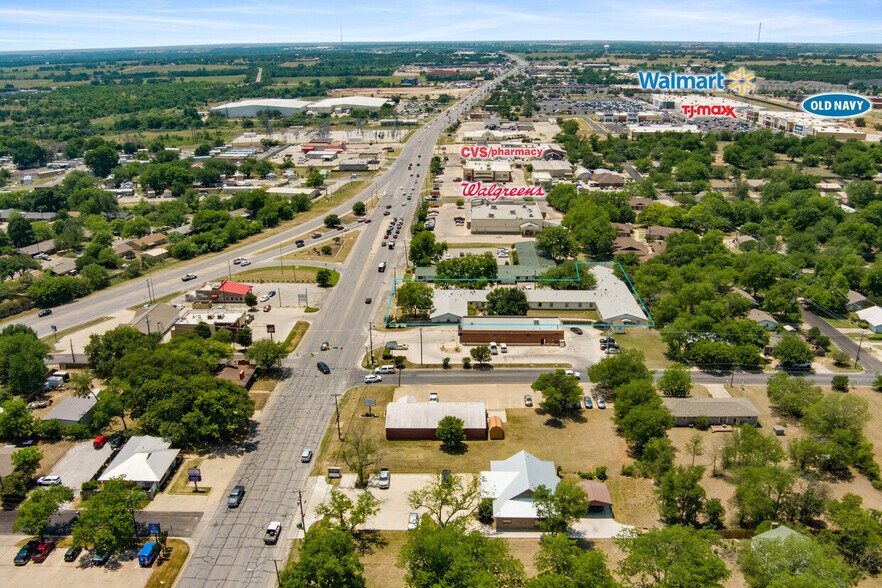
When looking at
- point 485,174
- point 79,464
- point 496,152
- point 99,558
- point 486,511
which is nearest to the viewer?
point 99,558

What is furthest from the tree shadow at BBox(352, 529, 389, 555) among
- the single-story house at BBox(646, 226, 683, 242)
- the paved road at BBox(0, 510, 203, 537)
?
the single-story house at BBox(646, 226, 683, 242)

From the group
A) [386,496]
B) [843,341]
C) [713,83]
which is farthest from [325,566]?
[713,83]

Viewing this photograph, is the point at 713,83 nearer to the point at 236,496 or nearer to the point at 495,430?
the point at 495,430

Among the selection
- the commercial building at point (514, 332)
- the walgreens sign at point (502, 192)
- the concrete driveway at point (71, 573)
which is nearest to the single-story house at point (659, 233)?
the walgreens sign at point (502, 192)

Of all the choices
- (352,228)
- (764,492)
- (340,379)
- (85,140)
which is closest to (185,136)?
(85,140)

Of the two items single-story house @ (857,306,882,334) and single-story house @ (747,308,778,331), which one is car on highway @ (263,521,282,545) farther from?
single-story house @ (857,306,882,334)

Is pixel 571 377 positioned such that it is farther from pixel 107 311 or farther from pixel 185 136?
pixel 185 136

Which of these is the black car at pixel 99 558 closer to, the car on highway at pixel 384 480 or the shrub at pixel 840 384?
the car on highway at pixel 384 480
